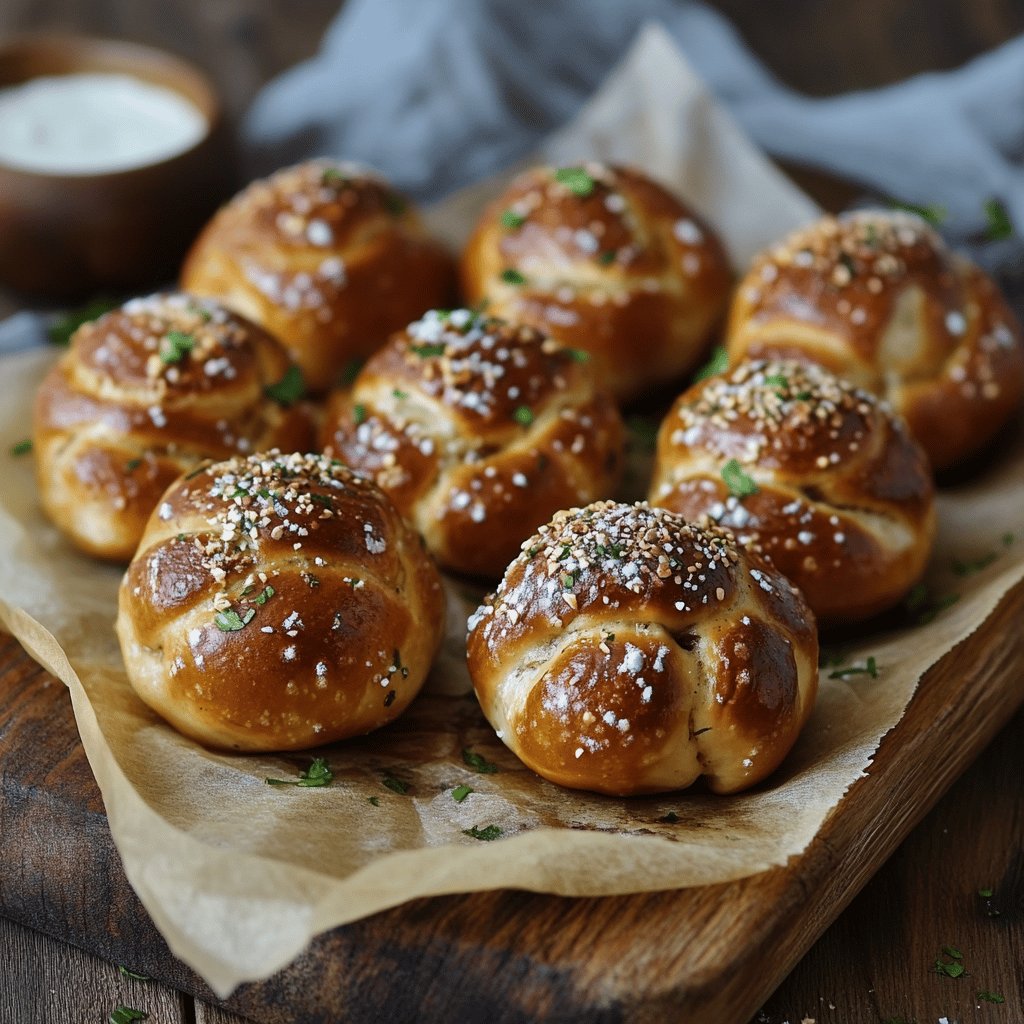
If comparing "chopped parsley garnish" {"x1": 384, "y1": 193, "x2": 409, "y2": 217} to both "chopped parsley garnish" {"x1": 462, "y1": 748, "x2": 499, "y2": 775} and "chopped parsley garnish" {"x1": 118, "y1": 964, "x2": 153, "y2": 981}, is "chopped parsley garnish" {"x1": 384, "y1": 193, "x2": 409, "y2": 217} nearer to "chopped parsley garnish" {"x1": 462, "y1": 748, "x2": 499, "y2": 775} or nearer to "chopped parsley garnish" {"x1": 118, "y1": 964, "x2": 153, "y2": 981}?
"chopped parsley garnish" {"x1": 462, "y1": 748, "x2": 499, "y2": 775}

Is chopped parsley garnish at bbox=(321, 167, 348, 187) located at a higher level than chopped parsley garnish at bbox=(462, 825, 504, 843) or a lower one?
higher

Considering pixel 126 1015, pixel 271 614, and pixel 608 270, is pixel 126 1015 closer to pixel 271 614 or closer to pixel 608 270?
pixel 271 614

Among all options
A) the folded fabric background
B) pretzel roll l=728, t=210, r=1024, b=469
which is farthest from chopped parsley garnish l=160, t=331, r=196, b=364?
the folded fabric background

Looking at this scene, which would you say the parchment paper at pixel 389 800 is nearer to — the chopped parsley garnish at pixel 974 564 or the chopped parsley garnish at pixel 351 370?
the chopped parsley garnish at pixel 974 564

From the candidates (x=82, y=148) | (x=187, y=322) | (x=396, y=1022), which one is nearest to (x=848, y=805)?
(x=396, y=1022)

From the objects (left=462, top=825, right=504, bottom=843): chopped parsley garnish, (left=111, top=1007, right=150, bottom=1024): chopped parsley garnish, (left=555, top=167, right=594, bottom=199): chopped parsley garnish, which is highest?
(left=555, top=167, right=594, bottom=199): chopped parsley garnish

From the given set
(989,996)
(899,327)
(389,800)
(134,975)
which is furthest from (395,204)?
(989,996)

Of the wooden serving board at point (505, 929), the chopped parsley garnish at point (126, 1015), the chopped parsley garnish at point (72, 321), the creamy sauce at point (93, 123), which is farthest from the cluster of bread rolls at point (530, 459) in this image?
the creamy sauce at point (93, 123)
